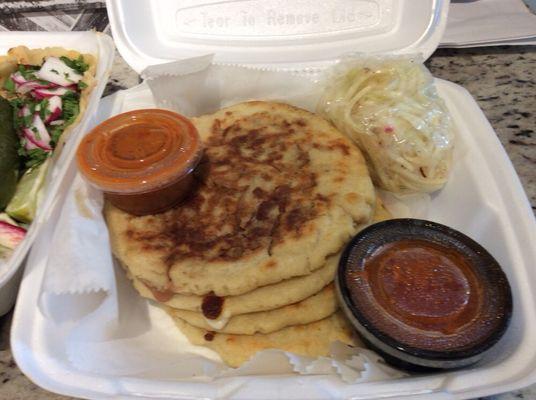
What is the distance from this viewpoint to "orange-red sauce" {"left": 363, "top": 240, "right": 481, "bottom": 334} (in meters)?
1.18

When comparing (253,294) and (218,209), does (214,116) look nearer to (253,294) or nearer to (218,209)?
(218,209)

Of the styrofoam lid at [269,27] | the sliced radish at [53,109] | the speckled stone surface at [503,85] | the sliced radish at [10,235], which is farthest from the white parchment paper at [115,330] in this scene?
the speckled stone surface at [503,85]

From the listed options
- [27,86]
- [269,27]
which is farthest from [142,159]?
[269,27]

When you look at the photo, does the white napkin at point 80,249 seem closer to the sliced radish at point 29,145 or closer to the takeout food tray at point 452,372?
the takeout food tray at point 452,372

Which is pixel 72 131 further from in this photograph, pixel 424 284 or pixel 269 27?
pixel 424 284

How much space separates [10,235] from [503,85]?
97.7 inches

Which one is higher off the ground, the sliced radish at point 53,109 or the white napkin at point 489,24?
the white napkin at point 489,24

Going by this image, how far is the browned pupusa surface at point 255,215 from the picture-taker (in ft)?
4.39

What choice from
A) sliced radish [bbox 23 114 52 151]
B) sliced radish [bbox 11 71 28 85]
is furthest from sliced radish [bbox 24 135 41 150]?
sliced radish [bbox 11 71 28 85]

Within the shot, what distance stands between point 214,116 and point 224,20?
2.05 feet

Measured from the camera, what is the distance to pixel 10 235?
1562 millimetres

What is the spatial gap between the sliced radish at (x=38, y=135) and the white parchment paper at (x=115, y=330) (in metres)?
0.48

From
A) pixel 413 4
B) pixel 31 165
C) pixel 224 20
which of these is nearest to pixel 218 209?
pixel 31 165

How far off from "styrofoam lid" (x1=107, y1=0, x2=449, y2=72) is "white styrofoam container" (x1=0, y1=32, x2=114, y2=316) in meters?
0.14
